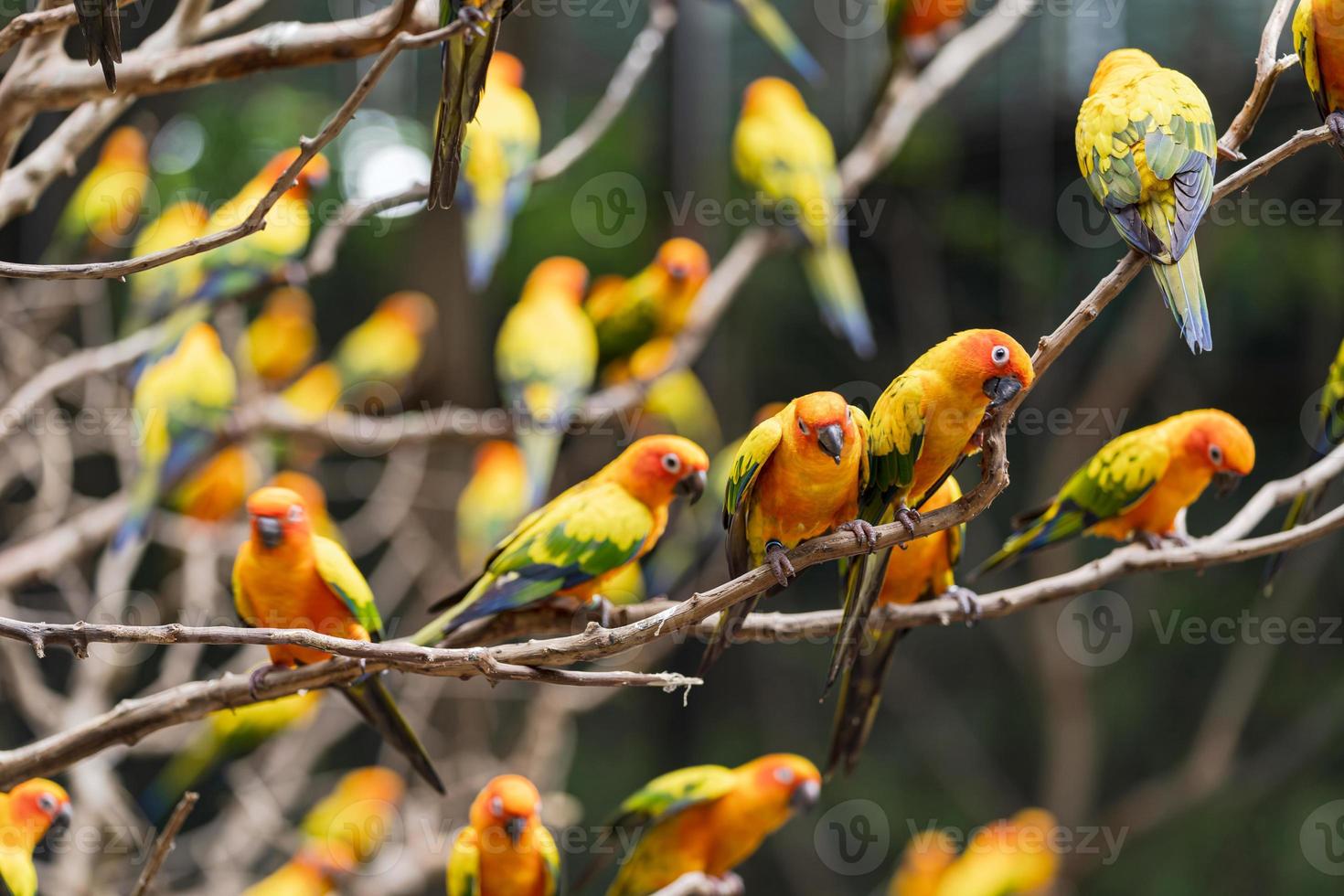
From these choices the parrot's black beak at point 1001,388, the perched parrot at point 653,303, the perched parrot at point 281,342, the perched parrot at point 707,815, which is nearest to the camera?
the parrot's black beak at point 1001,388

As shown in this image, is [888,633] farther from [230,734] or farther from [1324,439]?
[230,734]

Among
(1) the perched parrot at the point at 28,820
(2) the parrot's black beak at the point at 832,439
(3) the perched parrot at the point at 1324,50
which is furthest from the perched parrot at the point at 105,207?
(3) the perched parrot at the point at 1324,50

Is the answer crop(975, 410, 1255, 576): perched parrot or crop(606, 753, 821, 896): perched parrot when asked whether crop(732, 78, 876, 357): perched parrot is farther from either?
crop(606, 753, 821, 896): perched parrot

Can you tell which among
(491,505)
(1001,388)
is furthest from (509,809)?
(491,505)

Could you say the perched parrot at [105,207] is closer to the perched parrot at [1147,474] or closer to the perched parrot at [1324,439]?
the perched parrot at [1147,474]

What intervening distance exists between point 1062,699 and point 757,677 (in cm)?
167

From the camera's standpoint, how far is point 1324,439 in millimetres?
2742

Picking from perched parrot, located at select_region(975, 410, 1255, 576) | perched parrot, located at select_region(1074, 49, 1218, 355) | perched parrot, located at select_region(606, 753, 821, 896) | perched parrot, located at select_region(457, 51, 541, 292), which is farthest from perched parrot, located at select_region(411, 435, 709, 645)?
perched parrot, located at select_region(457, 51, 541, 292)

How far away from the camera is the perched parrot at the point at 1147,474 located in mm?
2740

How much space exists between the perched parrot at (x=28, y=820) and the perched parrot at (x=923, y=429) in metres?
1.70

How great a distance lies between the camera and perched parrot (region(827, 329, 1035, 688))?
1812 millimetres

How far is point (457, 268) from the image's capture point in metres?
5.43

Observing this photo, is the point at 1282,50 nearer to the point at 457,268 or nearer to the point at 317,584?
the point at 457,268

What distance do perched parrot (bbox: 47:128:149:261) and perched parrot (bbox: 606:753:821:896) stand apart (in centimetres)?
337
